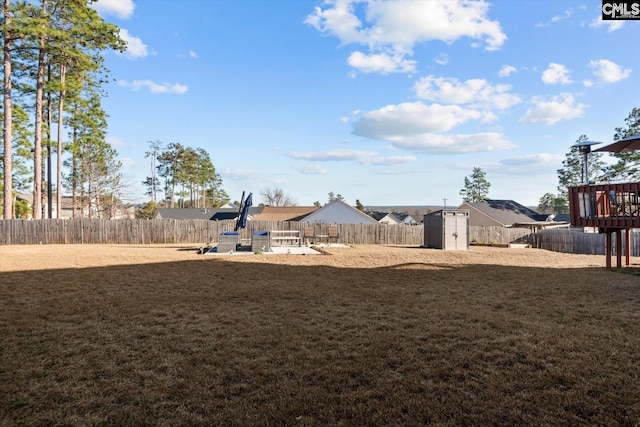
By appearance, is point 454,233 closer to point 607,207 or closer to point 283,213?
point 607,207

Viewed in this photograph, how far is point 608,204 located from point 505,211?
27.5 metres

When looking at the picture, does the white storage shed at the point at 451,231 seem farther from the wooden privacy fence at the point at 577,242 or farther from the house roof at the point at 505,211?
the house roof at the point at 505,211

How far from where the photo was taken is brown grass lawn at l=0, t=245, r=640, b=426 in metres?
2.57

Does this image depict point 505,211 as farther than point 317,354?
Yes

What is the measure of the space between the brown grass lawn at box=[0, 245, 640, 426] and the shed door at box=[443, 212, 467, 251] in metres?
11.5

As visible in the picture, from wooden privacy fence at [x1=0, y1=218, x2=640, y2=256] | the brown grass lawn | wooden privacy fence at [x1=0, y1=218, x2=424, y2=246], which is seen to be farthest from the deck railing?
wooden privacy fence at [x1=0, y1=218, x2=424, y2=246]

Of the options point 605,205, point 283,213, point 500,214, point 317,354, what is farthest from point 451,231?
point 283,213

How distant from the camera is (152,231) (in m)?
21.3

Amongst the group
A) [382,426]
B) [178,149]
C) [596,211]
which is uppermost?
[178,149]

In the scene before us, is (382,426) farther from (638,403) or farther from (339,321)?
(339,321)

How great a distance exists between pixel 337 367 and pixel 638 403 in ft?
7.21

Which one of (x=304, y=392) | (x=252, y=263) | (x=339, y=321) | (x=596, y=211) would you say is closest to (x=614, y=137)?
(x=596, y=211)

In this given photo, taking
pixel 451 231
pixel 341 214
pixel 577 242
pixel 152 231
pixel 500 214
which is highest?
pixel 341 214

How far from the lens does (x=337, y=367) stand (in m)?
3.32
